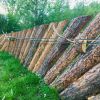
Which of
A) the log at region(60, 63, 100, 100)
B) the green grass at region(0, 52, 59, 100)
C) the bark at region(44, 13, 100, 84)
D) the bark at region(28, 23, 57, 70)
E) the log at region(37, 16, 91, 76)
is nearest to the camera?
the log at region(60, 63, 100, 100)

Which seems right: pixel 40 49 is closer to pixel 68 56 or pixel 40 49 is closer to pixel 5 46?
pixel 68 56

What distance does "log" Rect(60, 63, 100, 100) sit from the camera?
162 inches

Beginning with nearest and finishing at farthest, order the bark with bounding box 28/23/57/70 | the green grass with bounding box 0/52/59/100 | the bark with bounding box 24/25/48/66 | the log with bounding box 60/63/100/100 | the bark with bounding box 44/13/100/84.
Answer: the log with bounding box 60/63/100/100
the bark with bounding box 44/13/100/84
the green grass with bounding box 0/52/59/100
the bark with bounding box 28/23/57/70
the bark with bounding box 24/25/48/66

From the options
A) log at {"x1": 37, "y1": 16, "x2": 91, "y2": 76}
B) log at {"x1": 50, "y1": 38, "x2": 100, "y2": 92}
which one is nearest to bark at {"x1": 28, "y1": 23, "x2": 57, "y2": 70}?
log at {"x1": 37, "y1": 16, "x2": 91, "y2": 76}

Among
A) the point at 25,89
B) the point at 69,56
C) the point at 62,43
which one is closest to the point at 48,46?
the point at 62,43

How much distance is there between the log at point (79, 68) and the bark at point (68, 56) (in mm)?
287

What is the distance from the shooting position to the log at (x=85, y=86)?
13.5ft

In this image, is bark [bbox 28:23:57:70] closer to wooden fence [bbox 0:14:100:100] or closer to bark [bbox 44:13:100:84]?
wooden fence [bbox 0:14:100:100]

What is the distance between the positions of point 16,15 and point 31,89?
17.0 meters

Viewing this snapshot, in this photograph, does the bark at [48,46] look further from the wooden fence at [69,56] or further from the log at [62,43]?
the log at [62,43]

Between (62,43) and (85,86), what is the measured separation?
172cm

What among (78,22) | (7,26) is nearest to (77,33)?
(78,22)

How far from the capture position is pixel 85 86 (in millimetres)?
4289

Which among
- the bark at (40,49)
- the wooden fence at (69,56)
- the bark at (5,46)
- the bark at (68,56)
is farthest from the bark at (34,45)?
the bark at (5,46)
